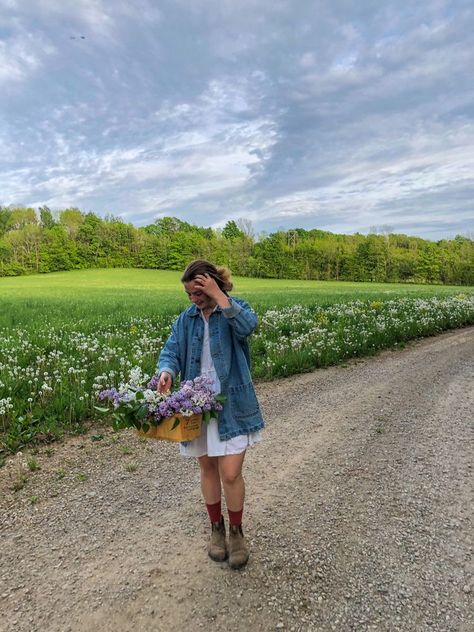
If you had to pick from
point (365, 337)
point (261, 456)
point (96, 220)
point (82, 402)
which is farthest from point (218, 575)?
point (96, 220)

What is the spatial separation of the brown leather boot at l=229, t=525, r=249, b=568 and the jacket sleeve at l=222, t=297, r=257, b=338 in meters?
1.73

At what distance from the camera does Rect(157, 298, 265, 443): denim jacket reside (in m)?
3.44

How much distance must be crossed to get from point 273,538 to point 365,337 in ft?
30.9

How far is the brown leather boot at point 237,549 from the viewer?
3609mm

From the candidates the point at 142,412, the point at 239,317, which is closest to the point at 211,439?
the point at 142,412

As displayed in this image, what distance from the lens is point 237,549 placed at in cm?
366

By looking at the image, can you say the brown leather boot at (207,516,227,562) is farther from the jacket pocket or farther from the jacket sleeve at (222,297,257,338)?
the jacket sleeve at (222,297,257,338)

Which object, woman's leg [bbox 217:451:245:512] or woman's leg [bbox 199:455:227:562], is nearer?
woman's leg [bbox 217:451:245:512]

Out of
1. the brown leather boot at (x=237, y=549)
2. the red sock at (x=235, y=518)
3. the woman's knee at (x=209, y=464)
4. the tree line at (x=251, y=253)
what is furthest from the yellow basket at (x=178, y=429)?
the tree line at (x=251, y=253)

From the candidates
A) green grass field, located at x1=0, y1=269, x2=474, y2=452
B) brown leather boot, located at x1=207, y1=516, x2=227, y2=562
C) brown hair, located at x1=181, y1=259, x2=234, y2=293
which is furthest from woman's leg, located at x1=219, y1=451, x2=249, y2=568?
green grass field, located at x1=0, y1=269, x2=474, y2=452

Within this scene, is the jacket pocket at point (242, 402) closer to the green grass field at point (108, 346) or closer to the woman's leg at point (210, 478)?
the woman's leg at point (210, 478)

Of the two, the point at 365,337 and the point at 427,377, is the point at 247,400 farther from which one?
the point at 365,337

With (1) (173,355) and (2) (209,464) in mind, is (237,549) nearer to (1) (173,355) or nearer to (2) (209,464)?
(2) (209,464)

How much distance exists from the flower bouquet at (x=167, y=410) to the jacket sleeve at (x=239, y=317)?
0.51 m
